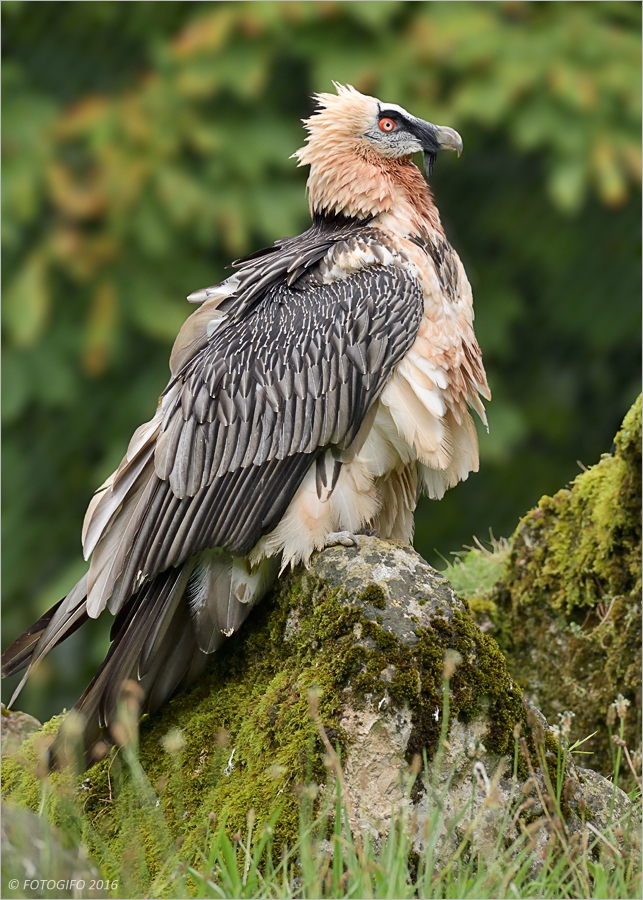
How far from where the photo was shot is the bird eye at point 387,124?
16.0 feet

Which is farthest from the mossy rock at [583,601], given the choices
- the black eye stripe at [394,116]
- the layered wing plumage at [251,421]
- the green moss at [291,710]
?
the black eye stripe at [394,116]

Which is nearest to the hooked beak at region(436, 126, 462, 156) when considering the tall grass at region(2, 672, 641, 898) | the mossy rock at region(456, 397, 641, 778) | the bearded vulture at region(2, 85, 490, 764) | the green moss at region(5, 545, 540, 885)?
the bearded vulture at region(2, 85, 490, 764)

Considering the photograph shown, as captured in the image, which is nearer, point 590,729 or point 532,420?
point 590,729

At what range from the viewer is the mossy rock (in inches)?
195

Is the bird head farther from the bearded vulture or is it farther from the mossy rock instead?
the mossy rock

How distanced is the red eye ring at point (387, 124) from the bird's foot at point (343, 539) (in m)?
1.88

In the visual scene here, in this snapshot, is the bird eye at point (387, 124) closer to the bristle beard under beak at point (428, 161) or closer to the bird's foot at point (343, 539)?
the bristle beard under beak at point (428, 161)

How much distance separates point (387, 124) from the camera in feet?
16.0

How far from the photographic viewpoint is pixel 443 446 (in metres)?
4.45

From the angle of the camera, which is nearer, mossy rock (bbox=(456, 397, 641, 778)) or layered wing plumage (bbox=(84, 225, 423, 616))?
layered wing plumage (bbox=(84, 225, 423, 616))

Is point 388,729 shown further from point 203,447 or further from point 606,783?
point 203,447

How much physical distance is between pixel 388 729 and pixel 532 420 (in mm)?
7556

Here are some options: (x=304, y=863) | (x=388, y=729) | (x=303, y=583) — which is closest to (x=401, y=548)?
(x=303, y=583)

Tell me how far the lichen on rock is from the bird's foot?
1.3 inches
